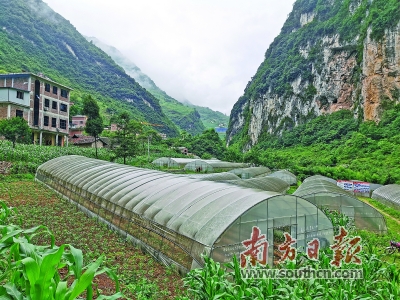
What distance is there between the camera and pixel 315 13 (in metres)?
88.6

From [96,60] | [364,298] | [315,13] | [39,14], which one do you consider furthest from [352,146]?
[39,14]

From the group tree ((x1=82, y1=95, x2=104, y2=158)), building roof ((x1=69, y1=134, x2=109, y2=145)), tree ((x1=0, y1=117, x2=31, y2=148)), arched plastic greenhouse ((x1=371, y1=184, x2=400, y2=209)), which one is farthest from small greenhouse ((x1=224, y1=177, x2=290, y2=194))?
building roof ((x1=69, y1=134, x2=109, y2=145))

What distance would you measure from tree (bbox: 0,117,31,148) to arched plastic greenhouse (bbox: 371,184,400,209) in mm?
29231

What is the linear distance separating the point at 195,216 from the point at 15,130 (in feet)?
77.3

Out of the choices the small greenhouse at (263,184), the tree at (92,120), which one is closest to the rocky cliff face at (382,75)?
the small greenhouse at (263,184)

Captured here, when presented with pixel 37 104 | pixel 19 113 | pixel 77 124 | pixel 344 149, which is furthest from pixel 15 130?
pixel 344 149

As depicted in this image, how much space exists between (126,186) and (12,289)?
896 cm

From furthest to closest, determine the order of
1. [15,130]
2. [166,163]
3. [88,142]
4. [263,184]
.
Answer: [88,142] → [166,163] → [15,130] → [263,184]

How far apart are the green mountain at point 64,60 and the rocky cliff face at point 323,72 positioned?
3866 centimetres

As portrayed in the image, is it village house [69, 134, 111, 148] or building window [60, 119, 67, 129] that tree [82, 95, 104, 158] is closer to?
building window [60, 119, 67, 129]

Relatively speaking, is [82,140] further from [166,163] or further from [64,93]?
[166,163]

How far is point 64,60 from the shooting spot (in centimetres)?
9562

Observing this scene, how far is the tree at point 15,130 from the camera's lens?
24734mm

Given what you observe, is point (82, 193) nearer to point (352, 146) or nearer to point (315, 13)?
point (352, 146)
